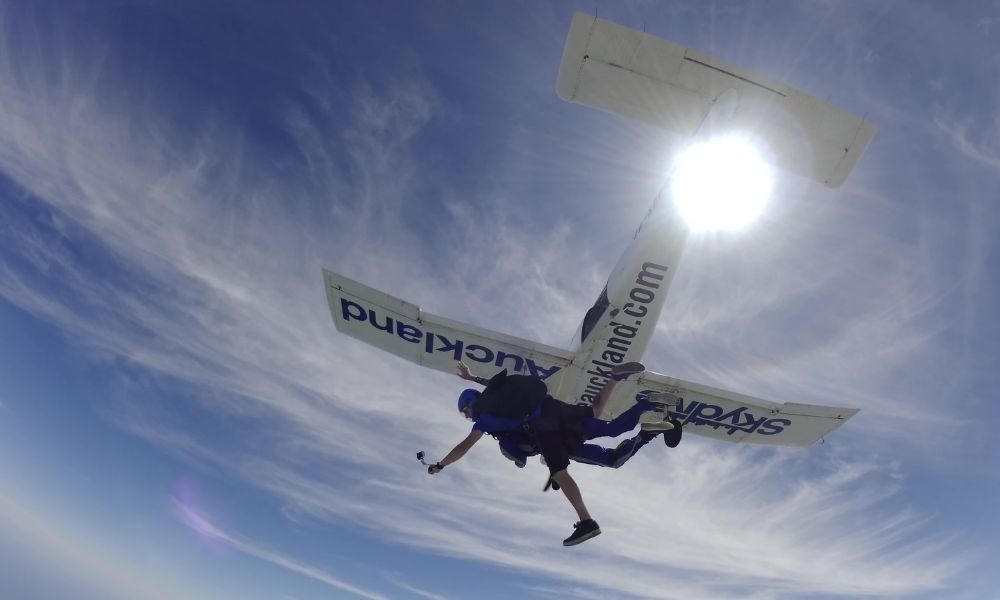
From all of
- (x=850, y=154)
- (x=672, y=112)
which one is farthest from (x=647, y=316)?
(x=850, y=154)

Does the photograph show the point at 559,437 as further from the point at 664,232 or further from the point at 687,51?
the point at 687,51

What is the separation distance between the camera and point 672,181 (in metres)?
8.59

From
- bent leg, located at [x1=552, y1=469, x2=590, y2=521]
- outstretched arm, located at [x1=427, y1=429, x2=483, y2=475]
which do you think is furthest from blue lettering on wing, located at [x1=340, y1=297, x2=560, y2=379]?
bent leg, located at [x1=552, y1=469, x2=590, y2=521]

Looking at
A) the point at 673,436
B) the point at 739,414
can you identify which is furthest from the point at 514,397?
the point at 739,414

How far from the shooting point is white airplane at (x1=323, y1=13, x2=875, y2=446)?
26.7 ft

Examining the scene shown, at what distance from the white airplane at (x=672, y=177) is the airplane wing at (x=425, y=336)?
0.02m

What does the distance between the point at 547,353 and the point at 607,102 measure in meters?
5.03

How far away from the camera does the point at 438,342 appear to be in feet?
35.1

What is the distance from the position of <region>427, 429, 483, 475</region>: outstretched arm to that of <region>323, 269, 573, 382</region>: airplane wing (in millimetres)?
4171

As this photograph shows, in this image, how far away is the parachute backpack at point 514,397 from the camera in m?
5.79

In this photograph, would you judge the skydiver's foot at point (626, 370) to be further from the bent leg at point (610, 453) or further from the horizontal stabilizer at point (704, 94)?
the horizontal stabilizer at point (704, 94)

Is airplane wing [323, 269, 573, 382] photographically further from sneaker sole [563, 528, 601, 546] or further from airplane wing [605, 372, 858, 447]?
sneaker sole [563, 528, 601, 546]

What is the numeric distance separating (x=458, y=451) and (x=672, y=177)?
5894 mm

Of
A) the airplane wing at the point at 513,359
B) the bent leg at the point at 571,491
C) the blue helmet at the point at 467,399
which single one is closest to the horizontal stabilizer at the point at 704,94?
the airplane wing at the point at 513,359
